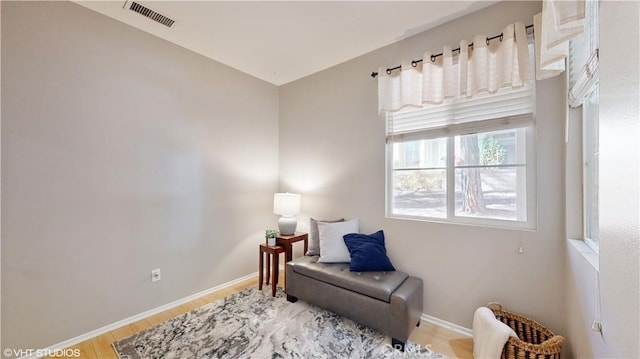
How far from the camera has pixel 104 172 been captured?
2.10 metres

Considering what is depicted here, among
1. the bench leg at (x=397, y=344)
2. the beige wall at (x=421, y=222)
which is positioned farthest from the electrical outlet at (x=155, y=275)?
the bench leg at (x=397, y=344)

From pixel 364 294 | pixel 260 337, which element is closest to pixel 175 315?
pixel 260 337

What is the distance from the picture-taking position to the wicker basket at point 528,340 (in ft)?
4.66

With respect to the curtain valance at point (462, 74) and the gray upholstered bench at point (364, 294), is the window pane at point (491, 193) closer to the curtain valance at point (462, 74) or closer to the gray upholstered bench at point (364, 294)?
the curtain valance at point (462, 74)

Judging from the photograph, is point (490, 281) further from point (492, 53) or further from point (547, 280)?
point (492, 53)

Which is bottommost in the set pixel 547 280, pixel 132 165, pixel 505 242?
pixel 547 280

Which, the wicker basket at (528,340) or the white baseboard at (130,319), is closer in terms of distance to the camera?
the wicker basket at (528,340)

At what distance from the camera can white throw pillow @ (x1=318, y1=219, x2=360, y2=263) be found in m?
2.49

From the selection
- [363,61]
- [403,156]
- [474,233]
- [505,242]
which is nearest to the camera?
[505,242]

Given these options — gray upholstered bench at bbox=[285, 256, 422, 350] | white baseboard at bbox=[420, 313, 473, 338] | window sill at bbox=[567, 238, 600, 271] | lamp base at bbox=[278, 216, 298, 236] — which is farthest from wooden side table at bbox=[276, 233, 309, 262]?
window sill at bbox=[567, 238, 600, 271]

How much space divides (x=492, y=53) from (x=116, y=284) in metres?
3.66

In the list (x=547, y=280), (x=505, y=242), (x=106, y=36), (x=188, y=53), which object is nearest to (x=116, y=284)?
(x=106, y=36)

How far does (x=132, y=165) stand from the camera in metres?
2.25

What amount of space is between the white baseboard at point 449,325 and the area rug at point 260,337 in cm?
40
